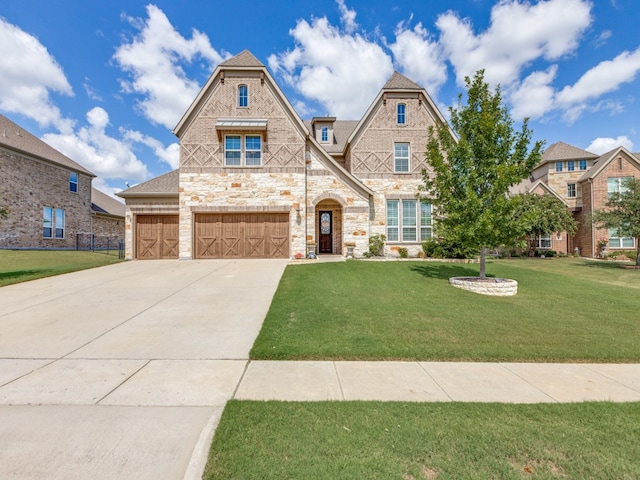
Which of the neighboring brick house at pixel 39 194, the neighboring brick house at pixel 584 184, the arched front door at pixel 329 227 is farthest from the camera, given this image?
the neighboring brick house at pixel 584 184

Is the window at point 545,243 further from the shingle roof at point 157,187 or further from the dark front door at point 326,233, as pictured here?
the shingle roof at point 157,187

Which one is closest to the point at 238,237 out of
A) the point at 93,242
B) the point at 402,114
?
the point at 402,114

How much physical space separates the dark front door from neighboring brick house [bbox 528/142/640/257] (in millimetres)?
16909

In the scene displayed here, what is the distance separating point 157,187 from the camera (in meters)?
17.6

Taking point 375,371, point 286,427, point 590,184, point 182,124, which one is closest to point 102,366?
point 286,427

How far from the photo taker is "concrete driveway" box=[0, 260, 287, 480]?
249 centimetres

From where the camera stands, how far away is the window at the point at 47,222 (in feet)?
74.3

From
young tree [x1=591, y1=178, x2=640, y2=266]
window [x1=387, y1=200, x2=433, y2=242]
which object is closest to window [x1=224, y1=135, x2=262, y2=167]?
window [x1=387, y1=200, x2=433, y2=242]

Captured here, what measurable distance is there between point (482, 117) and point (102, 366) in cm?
1131

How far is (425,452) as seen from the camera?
2.52 meters

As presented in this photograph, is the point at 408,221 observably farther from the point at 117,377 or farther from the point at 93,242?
the point at 93,242

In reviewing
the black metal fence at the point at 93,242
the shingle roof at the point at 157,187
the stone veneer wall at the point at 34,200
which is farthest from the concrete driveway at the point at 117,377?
the black metal fence at the point at 93,242

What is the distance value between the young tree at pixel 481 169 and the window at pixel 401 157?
8.06 meters

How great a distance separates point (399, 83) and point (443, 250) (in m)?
10.5
